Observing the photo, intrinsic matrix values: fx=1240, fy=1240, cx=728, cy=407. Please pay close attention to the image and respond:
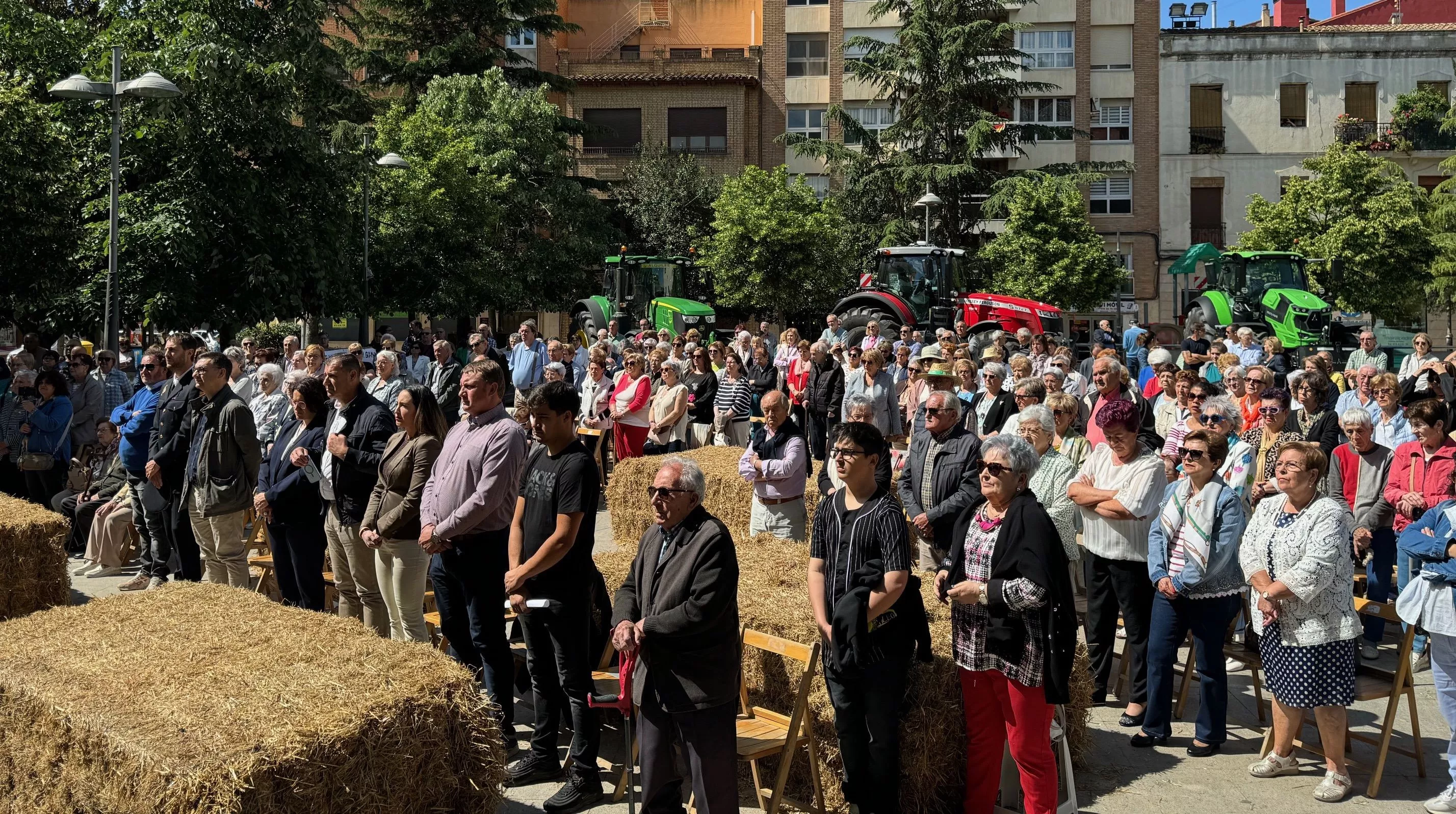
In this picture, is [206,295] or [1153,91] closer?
[206,295]

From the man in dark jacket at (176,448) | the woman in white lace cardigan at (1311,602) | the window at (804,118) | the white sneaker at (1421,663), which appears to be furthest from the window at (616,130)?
the woman in white lace cardigan at (1311,602)

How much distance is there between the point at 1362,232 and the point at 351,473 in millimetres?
35311

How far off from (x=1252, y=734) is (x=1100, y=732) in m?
0.84

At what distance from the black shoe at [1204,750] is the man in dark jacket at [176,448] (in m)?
6.50

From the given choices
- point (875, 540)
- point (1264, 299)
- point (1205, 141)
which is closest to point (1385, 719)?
point (875, 540)

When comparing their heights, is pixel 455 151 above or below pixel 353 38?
below

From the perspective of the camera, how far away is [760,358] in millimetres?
16250

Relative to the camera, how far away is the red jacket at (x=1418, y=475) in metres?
7.57

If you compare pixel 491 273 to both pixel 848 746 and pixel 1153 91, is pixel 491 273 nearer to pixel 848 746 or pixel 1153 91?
pixel 1153 91

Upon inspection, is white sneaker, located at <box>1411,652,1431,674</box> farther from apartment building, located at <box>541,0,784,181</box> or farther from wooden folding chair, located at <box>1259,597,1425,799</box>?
apartment building, located at <box>541,0,784,181</box>

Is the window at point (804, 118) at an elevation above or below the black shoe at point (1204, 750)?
above

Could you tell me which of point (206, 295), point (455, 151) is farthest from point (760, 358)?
point (455, 151)

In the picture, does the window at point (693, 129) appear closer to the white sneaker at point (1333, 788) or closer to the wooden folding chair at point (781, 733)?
the wooden folding chair at point (781, 733)

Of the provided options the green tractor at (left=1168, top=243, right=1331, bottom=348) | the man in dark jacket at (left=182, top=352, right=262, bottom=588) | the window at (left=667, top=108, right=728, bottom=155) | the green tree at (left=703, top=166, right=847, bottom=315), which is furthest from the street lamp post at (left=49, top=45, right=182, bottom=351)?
the window at (left=667, top=108, right=728, bottom=155)
